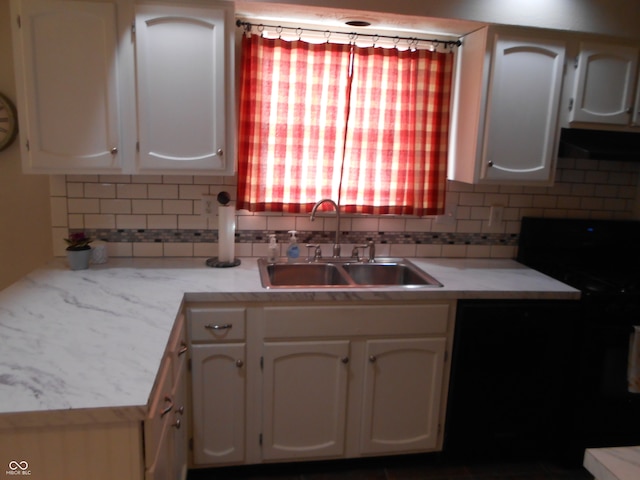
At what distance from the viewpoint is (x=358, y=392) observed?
220 centimetres

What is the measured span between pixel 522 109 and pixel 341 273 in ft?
3.86

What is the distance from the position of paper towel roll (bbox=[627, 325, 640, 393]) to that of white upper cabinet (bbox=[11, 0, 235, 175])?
203 centimetres

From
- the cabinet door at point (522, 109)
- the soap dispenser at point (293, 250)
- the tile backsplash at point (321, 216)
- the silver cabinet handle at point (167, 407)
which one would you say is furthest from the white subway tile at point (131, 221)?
the cabinet door at point (522, 109)

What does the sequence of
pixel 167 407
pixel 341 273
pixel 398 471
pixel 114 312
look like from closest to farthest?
pixel 167 407 → pixel 114 312 → pixel 398 471 → pixel 341 273

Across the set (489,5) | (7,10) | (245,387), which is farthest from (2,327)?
(489,5)

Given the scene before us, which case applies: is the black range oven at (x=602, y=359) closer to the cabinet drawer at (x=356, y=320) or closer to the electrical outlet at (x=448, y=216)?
the electrical outlet at (x=448, y=216)

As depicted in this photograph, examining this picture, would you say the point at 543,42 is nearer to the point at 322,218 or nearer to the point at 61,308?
the point at 322,218

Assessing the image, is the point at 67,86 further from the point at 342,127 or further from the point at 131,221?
the point at 342,127

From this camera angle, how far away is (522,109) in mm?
2311

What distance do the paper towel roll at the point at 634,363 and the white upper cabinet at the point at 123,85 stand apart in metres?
2.03

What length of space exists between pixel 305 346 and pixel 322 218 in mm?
772

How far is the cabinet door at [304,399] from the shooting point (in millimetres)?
2113

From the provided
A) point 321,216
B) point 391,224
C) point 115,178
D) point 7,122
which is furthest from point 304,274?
point 7,122

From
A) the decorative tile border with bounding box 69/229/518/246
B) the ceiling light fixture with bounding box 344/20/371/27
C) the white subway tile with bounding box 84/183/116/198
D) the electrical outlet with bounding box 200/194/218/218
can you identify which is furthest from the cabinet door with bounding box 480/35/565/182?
the white subway tile with bounding box 84/183/116/198
